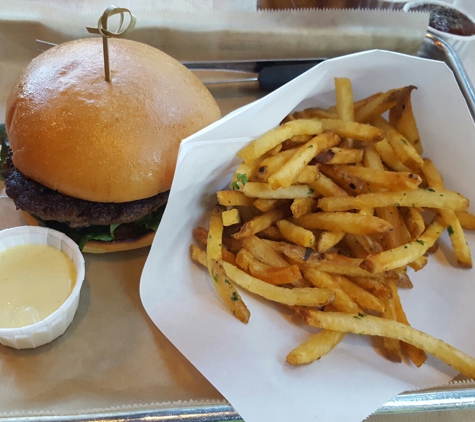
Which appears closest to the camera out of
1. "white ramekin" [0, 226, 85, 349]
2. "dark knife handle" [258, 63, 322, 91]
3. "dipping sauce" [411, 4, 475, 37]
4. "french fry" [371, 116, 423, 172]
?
"white ramekin" [0, 226, 85, 349]

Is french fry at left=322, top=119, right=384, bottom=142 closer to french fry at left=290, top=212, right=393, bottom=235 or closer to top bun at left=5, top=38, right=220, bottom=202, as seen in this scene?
french fry at left=290, top=212, right=393, bottom=235

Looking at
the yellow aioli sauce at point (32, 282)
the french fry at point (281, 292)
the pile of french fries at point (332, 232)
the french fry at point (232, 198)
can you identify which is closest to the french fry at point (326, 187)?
the pile of french fries at point (332, 232)

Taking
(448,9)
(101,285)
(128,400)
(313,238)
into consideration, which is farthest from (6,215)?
(448,9)

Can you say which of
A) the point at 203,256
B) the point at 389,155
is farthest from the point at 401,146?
the point at 203,256

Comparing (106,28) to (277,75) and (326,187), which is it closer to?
(326,187)

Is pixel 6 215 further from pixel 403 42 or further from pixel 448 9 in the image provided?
pixel 448 9

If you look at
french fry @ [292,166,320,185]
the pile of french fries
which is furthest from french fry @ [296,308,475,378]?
french fry @ [292,166,320,185]
